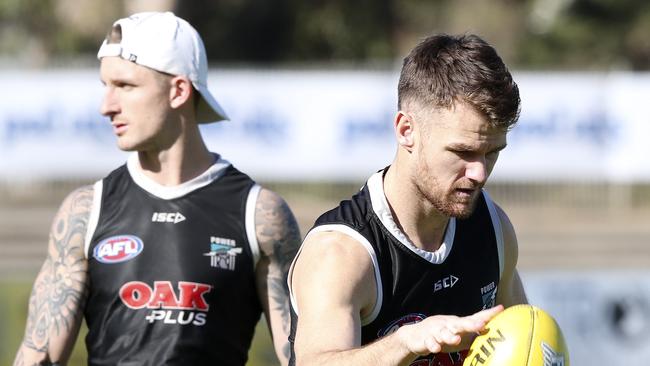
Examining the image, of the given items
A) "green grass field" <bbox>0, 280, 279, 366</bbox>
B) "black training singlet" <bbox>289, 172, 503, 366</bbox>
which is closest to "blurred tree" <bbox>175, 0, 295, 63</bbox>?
"green grass field" <bbox>0, 280, 279, 366</bbox>

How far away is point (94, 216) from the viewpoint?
5406 mm

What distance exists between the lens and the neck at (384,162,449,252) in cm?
425

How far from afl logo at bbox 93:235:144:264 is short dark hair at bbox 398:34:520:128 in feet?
5.48

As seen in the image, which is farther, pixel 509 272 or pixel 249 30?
pixel 249 30

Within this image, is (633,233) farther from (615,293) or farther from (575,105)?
(615,293)

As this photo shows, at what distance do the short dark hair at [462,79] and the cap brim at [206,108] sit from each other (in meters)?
1.73

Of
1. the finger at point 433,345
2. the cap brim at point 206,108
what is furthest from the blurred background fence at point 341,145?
the finger at point 433,345

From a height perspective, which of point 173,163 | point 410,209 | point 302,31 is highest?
point 410,209

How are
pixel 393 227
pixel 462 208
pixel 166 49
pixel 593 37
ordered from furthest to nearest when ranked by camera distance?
pixel 593 37 → pixel 166 49 → pixel 393 227 → pixel 462 208

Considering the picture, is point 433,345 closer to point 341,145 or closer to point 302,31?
point 341,145

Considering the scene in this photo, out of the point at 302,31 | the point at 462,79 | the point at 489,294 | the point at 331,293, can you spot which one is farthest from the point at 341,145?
the point at 331,293

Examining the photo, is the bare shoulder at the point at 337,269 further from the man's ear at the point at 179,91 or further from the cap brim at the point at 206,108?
the cap brim at the point at 206,108

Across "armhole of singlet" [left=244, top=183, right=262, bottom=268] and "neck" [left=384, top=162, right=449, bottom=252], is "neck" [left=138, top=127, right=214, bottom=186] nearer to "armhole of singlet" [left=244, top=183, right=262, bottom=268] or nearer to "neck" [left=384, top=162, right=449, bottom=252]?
"armhole of singlet" [left=244, top=183, right=262, bottom=268]

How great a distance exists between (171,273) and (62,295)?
1.50 ft
